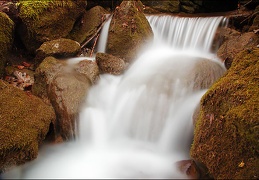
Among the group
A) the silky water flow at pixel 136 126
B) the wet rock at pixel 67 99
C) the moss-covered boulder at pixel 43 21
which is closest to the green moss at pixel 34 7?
the moss-covered boulder at pixel 43 21

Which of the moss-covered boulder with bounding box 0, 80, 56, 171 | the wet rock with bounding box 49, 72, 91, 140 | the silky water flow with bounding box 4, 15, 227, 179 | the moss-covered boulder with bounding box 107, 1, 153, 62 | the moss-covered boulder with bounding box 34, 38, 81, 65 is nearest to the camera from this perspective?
the moss-covered boulder with bounding box 0, 80, 56, 171

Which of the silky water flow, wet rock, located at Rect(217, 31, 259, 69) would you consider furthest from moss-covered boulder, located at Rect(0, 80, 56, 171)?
wet rock, located at Rect(217, 31, 259, 69)

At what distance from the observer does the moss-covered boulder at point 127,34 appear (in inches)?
246

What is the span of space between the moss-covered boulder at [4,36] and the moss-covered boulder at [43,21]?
66 cm

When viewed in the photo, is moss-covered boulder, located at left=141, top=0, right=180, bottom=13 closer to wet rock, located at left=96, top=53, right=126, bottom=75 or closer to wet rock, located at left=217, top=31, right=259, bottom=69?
wet rock, located at left=217, top=31, right=259, bottom=69

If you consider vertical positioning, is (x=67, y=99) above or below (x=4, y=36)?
below

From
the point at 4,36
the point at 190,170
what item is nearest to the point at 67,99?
the point at 4,36

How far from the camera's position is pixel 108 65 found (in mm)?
5617

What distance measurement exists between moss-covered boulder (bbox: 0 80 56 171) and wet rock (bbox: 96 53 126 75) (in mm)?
1784

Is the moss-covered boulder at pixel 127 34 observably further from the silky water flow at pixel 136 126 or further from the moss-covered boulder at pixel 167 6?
the moss-covered boulder at pixel 167 6

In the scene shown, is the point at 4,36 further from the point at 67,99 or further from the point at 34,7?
the point at 67,99

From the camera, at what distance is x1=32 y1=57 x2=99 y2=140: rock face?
4262 mm

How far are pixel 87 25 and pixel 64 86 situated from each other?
341 cm

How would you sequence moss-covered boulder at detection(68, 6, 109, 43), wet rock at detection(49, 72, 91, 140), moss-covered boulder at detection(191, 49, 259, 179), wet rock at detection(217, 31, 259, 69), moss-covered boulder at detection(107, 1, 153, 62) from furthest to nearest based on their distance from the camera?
moss-covered boulder at detection(68, 6, 109, 43)
moss-covered boulder at detection(107, 1, 153, 62)
wet rock at detection(217, 31, 259, 69)
wet rock at detection(49, 72, 91, 140)
moss-covered boulder at detection(191, 49, 259, 179)
